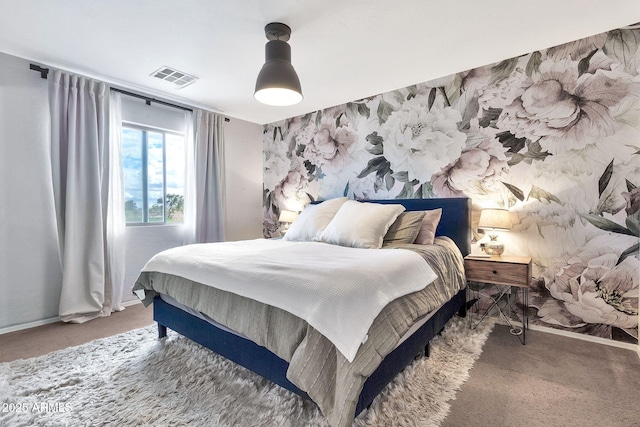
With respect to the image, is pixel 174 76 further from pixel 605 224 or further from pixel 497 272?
pixel 605 224

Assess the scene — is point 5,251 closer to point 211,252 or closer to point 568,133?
point 211,252

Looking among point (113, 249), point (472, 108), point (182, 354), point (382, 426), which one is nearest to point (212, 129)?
point (113, 249)

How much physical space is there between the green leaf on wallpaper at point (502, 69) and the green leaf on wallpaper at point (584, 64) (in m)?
0.46

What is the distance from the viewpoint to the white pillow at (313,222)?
298 cm

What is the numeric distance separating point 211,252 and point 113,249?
1.56 meters

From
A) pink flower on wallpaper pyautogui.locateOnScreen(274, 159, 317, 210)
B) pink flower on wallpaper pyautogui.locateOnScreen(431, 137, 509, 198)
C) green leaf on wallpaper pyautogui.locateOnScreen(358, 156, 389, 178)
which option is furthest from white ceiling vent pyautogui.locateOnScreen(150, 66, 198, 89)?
pink flower on wallpaper pyautogui.locateOnScreen(431, 137, 509, 198)

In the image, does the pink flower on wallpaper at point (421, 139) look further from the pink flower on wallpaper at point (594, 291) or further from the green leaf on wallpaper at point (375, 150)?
the pink flower on wallpaper at point (594, 291)

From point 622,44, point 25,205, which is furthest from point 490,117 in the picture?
point 25,205

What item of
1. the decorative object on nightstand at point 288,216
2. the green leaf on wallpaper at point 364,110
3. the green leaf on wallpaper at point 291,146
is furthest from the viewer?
the green leaf on wallpaper at point 291,146

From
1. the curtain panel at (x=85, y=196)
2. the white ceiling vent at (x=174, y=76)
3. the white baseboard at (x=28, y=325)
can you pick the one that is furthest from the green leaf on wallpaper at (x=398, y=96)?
the white baseboard at (x=28, y=325)

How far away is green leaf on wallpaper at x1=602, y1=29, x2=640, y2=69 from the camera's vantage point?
2.18 m

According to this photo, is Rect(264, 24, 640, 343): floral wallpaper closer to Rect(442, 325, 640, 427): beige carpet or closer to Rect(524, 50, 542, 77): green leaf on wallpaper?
Rect(524, 50, 542, 77): green leaf on wallpaper

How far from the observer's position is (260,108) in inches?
155

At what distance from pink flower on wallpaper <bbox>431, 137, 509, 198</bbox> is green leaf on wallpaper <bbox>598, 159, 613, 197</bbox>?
0.65m
